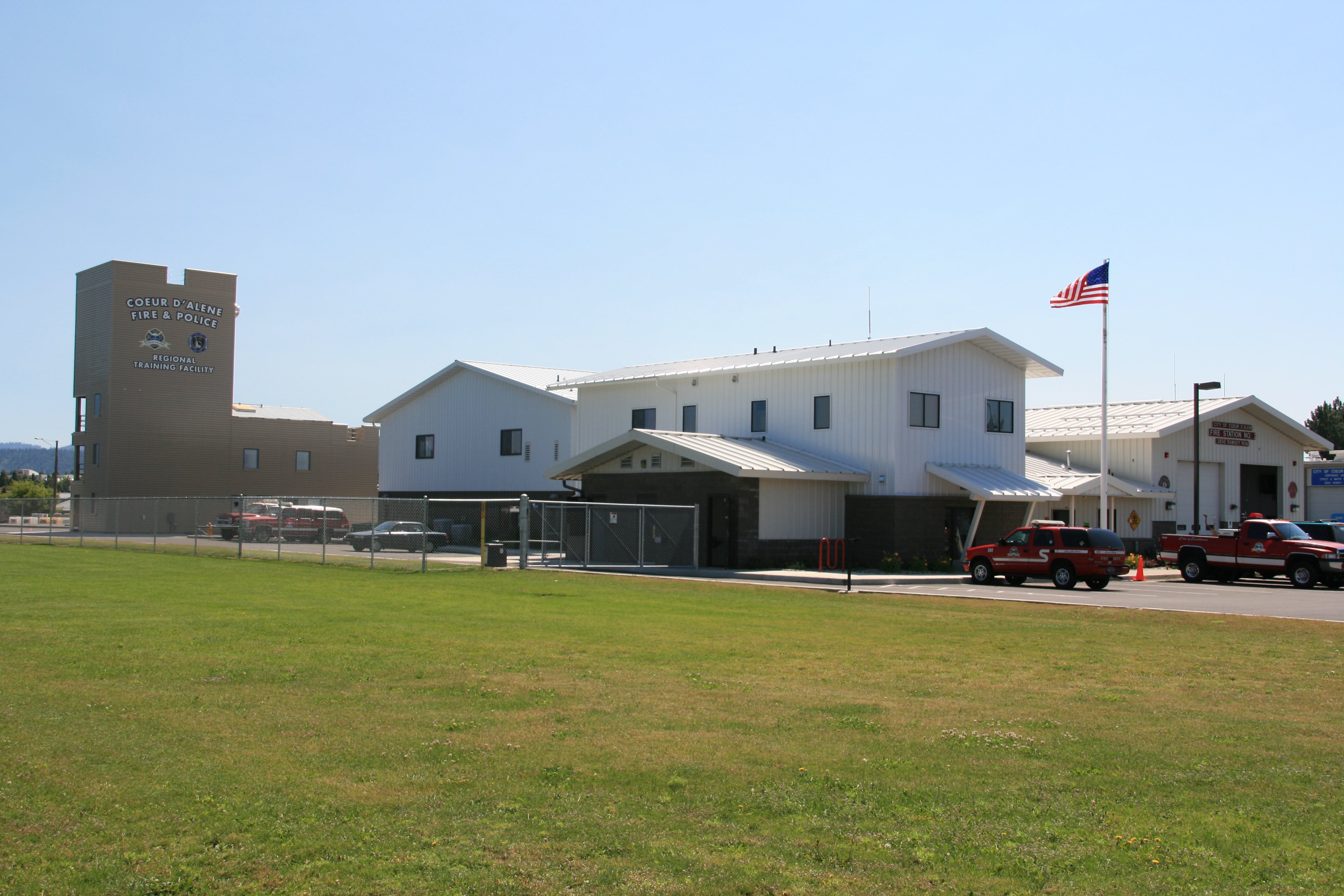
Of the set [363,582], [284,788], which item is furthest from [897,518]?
[284,788]

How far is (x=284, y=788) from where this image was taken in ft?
24.4

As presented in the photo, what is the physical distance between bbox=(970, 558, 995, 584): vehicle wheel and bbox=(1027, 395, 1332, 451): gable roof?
16474mm

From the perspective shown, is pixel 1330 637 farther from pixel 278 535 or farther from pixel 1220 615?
pixel 278 535

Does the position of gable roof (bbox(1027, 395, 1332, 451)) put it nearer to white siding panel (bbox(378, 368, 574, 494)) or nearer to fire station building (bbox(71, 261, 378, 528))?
white siding panel (bbox(378, 368, 574, 494))

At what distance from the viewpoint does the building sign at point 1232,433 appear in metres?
47.5

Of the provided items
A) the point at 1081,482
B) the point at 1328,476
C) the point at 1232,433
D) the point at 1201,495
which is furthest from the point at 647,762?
the point at 1328,476

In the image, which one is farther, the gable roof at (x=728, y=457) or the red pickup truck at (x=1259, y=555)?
the gable roof at (x=728, y=457)

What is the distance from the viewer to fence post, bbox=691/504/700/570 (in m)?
34.5

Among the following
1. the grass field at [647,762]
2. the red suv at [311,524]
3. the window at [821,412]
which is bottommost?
the grass field at [647,762]

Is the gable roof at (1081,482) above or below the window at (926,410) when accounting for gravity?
below

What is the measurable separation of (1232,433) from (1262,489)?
403cm

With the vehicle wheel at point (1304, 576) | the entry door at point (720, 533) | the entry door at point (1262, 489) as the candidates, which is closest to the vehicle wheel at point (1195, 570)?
the vehicle wheel at point (1304, 576)

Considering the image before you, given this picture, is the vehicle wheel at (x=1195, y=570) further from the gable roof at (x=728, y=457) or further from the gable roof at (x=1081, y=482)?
the gable roof at (x=728, y=457)

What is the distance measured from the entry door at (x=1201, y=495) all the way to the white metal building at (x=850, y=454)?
9640 mm
